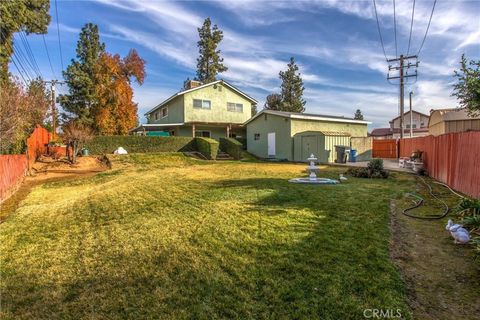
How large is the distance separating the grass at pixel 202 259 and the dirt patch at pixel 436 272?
0.69 feet

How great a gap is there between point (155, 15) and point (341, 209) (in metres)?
11.7

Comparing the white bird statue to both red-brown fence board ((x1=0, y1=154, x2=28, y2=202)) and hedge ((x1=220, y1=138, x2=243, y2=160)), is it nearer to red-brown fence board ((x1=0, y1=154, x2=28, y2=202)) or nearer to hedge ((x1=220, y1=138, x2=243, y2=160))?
red-brown fence board ((x1=0, y1=154, x2=28, y2=202))

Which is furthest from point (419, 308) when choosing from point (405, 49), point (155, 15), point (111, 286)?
point (405, 49)

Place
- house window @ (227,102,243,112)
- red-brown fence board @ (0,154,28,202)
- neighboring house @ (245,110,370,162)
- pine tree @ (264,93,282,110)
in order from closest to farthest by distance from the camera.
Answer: red-brown fence board @ (0,154,28,202), neighboring house @ (245,110,370,162), house window @ (227,102,243,112), pine tree @ (264,93,282,110)

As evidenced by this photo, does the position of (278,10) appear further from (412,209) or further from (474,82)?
(412,209)

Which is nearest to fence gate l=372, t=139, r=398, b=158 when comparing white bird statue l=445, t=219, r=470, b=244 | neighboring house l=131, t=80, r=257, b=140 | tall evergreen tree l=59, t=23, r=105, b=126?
A: neighboring house l=131, t=80, r=257, b=140

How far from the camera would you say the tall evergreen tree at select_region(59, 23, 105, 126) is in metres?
31.6

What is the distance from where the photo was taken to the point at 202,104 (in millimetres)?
27344

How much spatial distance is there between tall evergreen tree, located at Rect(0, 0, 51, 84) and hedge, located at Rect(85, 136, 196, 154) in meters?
6.47

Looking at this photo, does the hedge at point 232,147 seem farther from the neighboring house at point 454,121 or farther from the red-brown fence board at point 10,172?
the neighboring house at point 454,121

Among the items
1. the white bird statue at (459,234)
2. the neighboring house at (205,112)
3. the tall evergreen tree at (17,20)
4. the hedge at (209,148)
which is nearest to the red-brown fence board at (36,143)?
the tall evergreen tree at (17,20)

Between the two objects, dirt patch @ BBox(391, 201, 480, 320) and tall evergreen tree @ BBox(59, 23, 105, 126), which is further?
tall evergreen tree @ BBox(59, 23, 105, 126)

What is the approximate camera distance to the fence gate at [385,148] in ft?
87.0

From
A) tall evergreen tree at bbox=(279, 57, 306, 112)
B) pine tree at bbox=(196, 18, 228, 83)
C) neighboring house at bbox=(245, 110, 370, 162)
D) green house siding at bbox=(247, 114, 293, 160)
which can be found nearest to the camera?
neighboring house at bbox=(245, 110, 370, 162)
